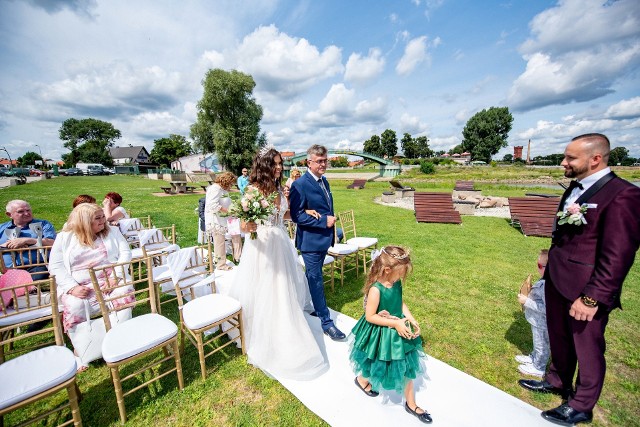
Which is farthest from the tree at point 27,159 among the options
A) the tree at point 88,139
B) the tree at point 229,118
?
the tree at point 229,118

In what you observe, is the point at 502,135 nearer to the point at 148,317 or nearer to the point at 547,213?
the point at 547,213

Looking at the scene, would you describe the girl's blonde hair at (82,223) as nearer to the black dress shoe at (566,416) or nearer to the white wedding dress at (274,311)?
the white wedding dress at (274,311)

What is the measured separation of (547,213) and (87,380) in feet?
42.8

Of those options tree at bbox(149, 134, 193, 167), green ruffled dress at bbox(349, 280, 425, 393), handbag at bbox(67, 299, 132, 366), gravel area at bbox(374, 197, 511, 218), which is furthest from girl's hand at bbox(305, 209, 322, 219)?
tree at bbox(149, 134, 193, 167)

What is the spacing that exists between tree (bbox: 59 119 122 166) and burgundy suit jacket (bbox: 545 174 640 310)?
88.1 meters

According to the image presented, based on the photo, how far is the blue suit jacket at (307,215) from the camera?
3.48 metres

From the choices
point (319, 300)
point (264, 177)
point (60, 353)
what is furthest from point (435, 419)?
point (60, 353)

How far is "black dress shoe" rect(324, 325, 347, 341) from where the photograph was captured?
379 cm

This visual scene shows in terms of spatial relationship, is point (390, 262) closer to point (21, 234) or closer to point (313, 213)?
point (313, 213)

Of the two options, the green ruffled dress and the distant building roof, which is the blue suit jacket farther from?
the distant building roof

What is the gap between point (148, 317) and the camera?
9.96 ft

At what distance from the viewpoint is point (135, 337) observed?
266 centimetres

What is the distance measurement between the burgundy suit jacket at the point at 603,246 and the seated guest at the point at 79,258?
5176 mm

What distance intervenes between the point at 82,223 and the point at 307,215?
302 centimetres
